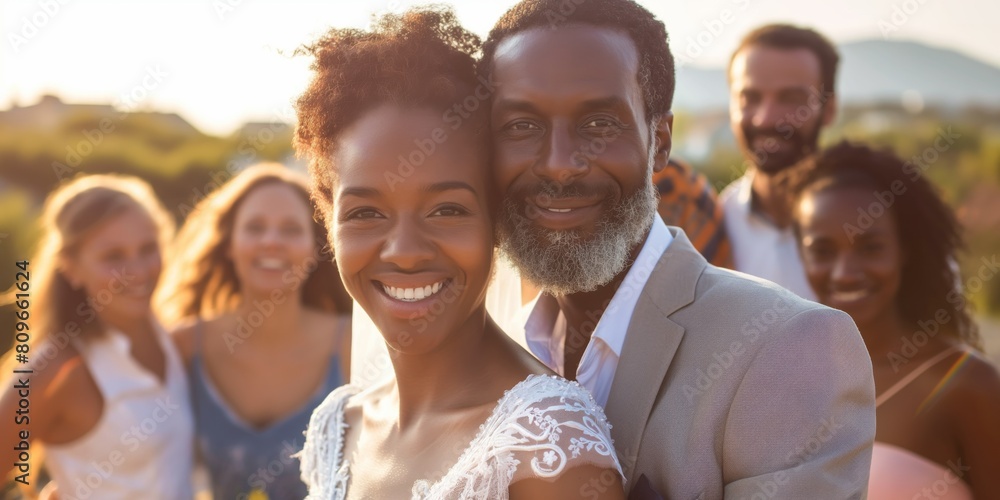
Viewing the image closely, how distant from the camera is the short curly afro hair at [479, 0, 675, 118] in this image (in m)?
2.49

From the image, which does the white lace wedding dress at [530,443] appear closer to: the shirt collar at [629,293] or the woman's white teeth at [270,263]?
the shirt collar at [629,293]

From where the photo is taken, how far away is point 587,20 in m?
2.48

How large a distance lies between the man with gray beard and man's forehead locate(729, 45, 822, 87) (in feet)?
8.55

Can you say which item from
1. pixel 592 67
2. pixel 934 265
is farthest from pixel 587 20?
pixel 934 265

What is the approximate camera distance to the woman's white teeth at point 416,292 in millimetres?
2176

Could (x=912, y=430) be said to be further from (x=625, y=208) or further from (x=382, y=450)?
(x=382, y=450)

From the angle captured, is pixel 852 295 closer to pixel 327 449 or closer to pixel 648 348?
pixel 648 348

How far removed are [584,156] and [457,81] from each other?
0.39m

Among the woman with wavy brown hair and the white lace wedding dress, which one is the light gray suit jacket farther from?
the woman with wavy brown hair

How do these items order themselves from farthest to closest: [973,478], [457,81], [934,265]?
[934,265]
[973,478]
[457,81]

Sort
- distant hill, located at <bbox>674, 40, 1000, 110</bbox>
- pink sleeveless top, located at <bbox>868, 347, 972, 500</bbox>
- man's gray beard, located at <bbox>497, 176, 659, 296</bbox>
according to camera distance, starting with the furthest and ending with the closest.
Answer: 1. distant hill, located at <bbox>674, 40, 1000, 110</bbox>
2. pink sleeveless top, located at <bbox>868, 347, 972, 500</bbox>
3. man's gray beard, located at <bbox>497, 176, 659, 296</bbox>

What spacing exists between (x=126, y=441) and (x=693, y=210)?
9.78 ft

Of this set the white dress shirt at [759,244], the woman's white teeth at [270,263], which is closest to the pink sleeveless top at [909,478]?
the white dress shirt at [759,244]

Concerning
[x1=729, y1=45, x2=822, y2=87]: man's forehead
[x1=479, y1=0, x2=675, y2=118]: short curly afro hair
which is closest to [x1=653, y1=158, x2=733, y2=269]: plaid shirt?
[x1=729, y1=45, x2=822, y2=87]: man's forehead
